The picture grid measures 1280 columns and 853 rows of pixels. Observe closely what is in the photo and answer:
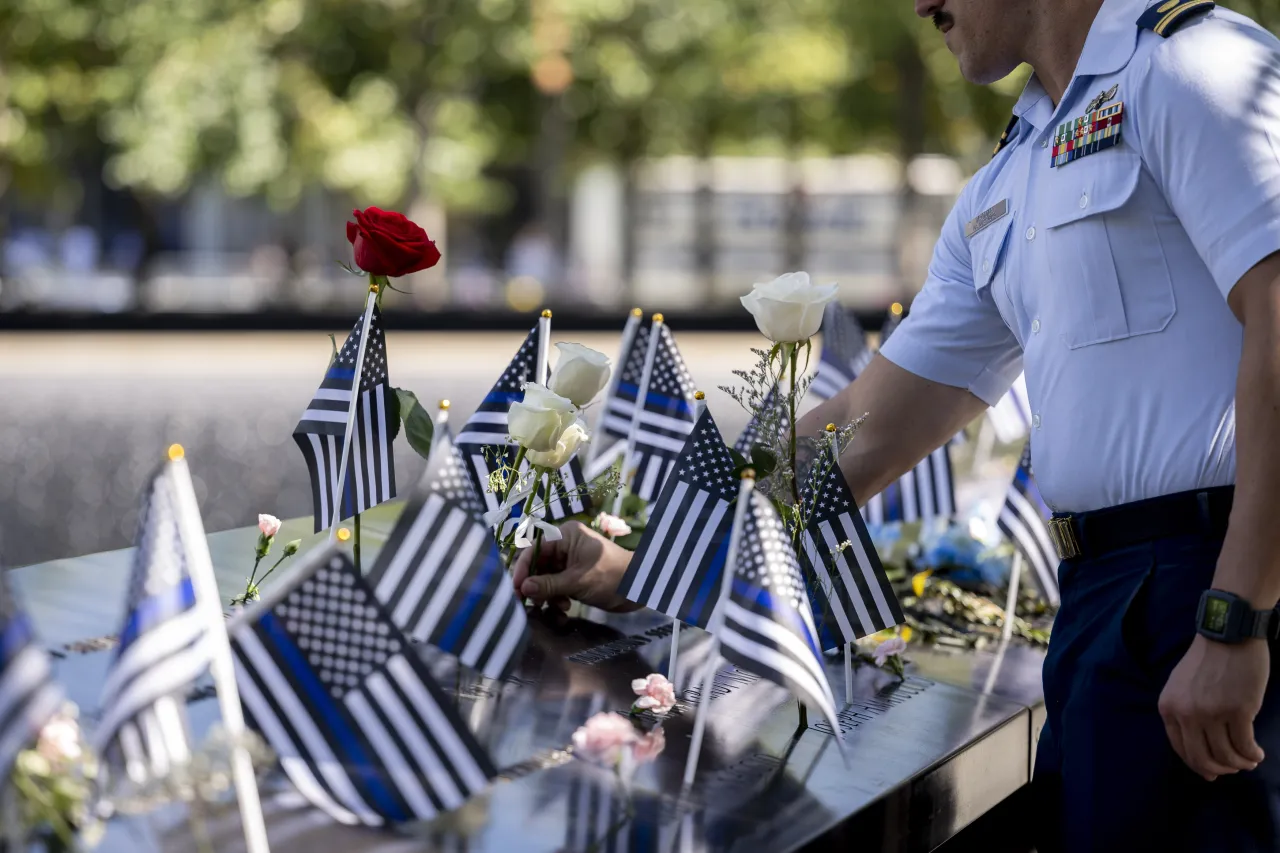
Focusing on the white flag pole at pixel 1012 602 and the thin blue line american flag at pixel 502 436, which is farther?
the white flag pole at pixel 1012 602

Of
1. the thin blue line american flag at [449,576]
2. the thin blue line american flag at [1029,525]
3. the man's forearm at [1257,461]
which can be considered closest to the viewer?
the man's forearm at [1257,461]

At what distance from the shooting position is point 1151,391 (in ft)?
6.99

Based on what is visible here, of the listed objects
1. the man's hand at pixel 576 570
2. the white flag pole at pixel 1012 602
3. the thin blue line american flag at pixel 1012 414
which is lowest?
the white flag pole at pixel 1012 602

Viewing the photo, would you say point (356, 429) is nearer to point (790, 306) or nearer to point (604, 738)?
point (790, 306)

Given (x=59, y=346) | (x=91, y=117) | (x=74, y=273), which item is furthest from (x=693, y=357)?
(x=91, y=117)

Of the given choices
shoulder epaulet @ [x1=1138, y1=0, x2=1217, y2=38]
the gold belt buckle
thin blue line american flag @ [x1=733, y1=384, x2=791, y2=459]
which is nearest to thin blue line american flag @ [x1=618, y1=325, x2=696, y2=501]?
thin blue line american flag @ [x1=733, y1=384, x2=791, y2=459]

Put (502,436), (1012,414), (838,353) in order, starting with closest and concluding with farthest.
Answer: (502,436) < (1012,414) < (838,353)

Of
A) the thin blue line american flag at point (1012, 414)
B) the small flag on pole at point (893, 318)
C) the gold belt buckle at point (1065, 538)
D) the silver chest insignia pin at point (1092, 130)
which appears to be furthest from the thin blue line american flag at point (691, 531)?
the thin blue line american flag at point (1012, 414)

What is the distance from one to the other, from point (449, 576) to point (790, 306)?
2.58ft

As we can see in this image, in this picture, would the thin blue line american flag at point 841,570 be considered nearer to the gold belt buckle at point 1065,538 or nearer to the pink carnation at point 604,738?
the gold belt buckle at point 1065,538

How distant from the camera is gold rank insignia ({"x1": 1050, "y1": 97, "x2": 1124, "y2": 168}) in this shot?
86.7 inches

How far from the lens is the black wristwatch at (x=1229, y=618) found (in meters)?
1.95

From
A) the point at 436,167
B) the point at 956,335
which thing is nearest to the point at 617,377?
the point at 956,335

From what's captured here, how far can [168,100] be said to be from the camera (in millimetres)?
22500
